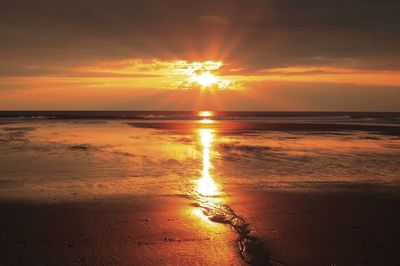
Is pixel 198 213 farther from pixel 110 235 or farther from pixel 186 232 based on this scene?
pixel 110 235

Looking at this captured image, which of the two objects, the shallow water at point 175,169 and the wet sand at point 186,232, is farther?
the shallow water at point 175,169

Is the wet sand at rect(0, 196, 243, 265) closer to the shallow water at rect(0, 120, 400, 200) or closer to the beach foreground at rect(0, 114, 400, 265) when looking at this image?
the beach foreground at rect(0, 114, 400, 265)

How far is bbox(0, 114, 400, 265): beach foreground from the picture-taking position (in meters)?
7.00

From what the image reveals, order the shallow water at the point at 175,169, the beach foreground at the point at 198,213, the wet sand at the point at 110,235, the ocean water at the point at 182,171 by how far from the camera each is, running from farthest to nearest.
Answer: the shallow water at the point at 175,169 < the ocean water at the point at 182,171 < the beach foreground at the point at 198,213 < the wet sand at the point at 110,235

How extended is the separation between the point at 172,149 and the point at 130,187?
11472 mm

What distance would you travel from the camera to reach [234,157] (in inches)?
810

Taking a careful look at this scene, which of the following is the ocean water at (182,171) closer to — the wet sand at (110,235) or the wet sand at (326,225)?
the wet sand at (326,225)

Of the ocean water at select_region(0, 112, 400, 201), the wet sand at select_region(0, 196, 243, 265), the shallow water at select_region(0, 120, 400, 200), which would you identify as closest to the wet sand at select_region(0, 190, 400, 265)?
the wet sand at select_region(0, 196, 243, 265)

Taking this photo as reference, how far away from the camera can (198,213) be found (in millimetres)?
9547

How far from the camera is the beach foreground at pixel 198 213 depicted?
7.00 meters

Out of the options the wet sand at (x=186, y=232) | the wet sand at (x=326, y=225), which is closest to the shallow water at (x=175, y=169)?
the wet sand at (x=326, y=225)

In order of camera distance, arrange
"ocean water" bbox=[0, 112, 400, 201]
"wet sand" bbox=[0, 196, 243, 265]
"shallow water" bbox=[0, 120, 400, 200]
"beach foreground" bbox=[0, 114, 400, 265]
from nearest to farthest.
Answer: "wet sand" bbox=[0, 196, 243, 265] < "beach foreground" bbox=[0, 114, 400, 265] < "ocean water" bbox=[0, 112, 400, 201] < "shallow water" bbox=[0, 120, 400, 200]

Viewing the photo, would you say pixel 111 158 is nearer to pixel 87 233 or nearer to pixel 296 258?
pixel 87 233

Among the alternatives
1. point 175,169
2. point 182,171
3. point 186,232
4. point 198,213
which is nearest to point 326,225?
point 198,213
